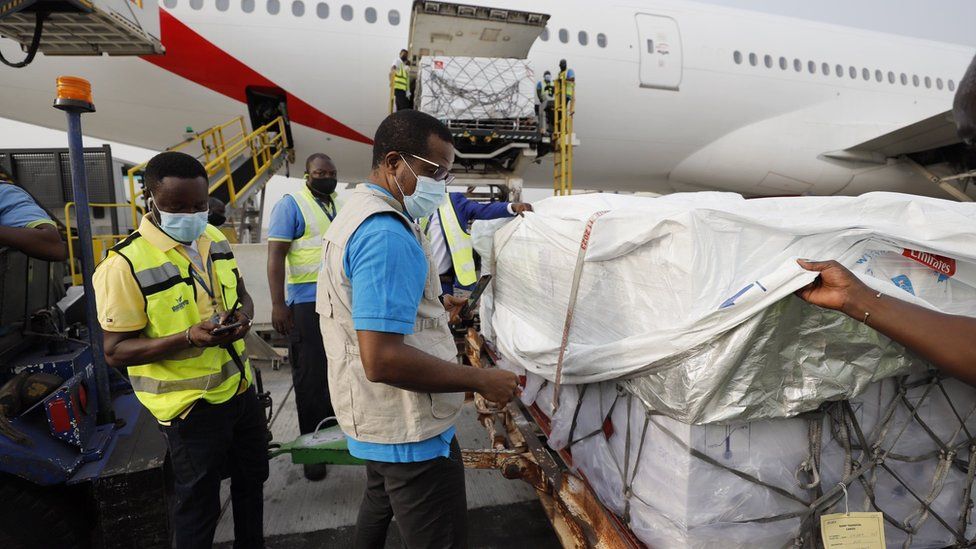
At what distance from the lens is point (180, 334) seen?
1.59 m

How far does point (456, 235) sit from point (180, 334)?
1796 mm

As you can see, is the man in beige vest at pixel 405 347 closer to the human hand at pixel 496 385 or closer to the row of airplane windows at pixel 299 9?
the human hand at pixel 496 385

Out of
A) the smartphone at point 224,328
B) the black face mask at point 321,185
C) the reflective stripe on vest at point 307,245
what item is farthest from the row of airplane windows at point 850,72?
the smartphone at point 224,328

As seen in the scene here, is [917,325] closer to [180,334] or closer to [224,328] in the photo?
[224,328]

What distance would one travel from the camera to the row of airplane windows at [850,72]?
297 inches

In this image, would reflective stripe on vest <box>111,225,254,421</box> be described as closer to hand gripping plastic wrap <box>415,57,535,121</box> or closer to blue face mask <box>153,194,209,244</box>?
blue face mask <box>153,194,209,244</box>

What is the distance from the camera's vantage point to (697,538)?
1.29 m

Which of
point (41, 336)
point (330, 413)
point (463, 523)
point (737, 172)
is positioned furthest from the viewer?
point (737, 172)

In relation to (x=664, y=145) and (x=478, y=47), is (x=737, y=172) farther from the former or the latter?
(x=478, y=47)

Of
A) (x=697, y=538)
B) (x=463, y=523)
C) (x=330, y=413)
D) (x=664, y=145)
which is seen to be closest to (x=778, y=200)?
(x=697, y=538)

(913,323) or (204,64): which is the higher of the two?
(204,64)

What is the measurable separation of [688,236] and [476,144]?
4639mm

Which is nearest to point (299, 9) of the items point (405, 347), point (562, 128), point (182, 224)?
point (562, 128)

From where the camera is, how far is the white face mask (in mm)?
1692
